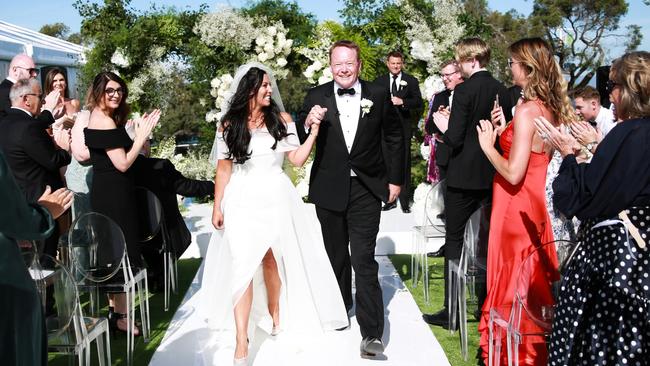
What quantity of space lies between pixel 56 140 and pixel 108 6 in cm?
472

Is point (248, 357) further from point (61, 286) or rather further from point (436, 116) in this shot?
point (436, 116)

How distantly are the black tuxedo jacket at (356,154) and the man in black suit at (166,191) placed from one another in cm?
172

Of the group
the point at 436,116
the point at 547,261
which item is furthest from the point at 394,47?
the point at 547,261

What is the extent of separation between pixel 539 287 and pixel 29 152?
3702mm

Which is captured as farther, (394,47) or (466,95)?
(394,47)

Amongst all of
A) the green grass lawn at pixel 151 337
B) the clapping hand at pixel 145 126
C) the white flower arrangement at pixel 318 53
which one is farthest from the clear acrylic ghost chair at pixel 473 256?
the white flower arrangement at pixel 318 53

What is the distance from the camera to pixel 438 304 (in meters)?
6.21

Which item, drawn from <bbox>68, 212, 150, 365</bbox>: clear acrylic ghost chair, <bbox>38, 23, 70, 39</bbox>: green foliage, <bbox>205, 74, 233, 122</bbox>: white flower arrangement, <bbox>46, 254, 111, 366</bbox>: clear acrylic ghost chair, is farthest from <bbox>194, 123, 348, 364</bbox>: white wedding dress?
<bbox>38, 23, 70, 39</bbox>: green foliage

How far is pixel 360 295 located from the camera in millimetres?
4922

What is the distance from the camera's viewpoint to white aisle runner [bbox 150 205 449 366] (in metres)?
4.89

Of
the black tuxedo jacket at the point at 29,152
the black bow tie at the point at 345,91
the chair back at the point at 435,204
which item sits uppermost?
the black bow tie at the point at 345,91

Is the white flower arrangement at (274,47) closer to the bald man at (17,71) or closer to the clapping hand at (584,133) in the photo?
the bald man at (17,71)

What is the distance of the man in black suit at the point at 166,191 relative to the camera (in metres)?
6.46

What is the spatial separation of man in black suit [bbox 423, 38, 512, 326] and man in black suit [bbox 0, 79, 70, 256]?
296 cm
